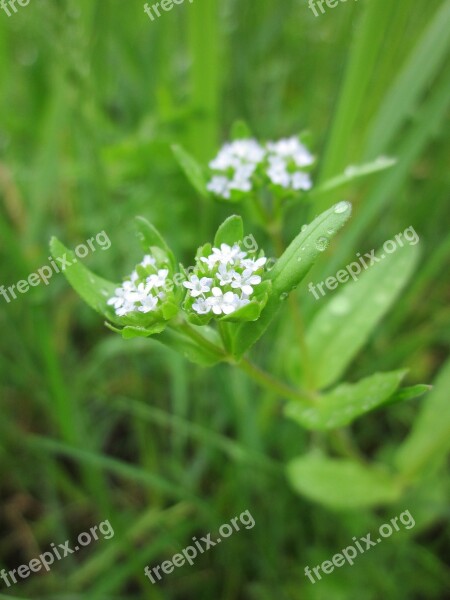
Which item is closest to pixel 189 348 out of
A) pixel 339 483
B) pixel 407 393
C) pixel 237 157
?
pixel 407 393

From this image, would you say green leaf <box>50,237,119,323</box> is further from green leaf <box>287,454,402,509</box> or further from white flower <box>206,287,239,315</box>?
green leaf <box>287,454,402,509</box>

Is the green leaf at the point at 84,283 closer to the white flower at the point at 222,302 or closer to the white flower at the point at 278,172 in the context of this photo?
the white flower at the point at 222,302

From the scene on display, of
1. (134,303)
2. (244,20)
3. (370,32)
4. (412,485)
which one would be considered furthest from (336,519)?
(244,20)

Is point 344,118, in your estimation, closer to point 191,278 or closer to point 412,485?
point 191,278

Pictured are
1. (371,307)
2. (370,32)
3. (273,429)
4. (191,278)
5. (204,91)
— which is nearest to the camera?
(191,278)

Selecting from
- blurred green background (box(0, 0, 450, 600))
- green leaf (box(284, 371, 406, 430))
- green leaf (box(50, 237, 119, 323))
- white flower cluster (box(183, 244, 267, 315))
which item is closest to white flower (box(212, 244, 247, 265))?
white flower cluster (box(183, 244, 267, 315))

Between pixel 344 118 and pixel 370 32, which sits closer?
pixel 370 32

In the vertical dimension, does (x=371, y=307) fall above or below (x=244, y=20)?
below
